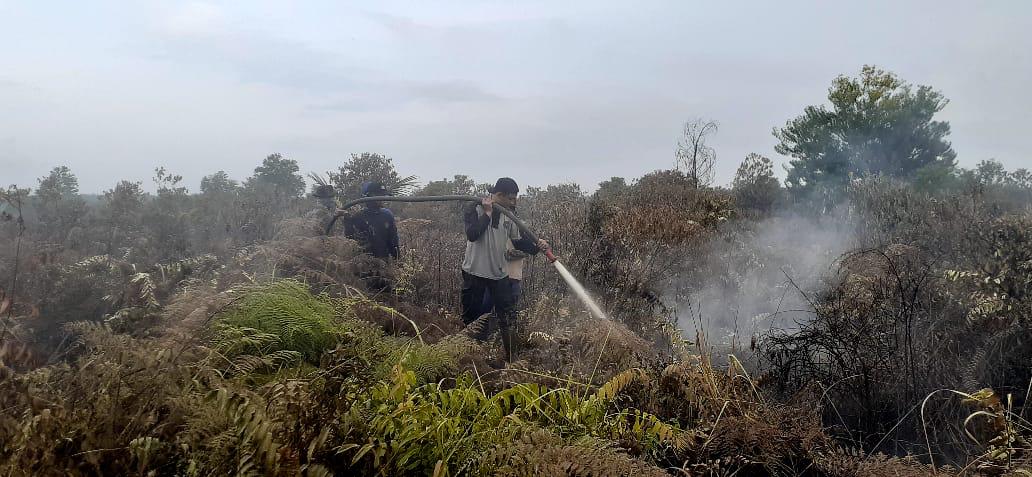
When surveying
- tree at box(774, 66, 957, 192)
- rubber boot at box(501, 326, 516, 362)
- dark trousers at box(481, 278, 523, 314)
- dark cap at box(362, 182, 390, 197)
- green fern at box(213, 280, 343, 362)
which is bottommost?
rubber boot at box(501, 326, 516, 362)

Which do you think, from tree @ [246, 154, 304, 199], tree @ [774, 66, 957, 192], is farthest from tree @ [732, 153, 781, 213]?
tree @ [246, 154, 304, 199]

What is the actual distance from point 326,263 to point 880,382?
3.94m

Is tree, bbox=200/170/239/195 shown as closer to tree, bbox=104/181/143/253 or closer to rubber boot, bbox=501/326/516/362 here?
tree, bbox=104/181/143/253

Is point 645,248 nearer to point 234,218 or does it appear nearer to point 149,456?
point 149,456

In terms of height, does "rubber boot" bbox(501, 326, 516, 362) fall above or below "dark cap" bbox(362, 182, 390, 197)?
below

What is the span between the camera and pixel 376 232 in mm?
6480

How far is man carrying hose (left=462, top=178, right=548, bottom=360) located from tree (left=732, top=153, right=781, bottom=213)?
Answer: 49.9 ft

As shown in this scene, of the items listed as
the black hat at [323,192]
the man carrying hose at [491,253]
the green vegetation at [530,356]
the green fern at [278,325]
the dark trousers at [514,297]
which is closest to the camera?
the green vegetation at [530,356]

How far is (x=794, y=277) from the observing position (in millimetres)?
8562

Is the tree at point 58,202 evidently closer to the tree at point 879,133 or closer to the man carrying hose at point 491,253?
the man carrying hose at point 491,253

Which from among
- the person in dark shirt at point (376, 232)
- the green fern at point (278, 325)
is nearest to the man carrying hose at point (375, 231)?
the person in dark shirt at point (376, 232)

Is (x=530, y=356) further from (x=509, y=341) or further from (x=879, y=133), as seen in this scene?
(x=879, y=133)

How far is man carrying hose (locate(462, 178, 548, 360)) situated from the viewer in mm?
5887

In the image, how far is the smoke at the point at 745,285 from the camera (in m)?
7.27
